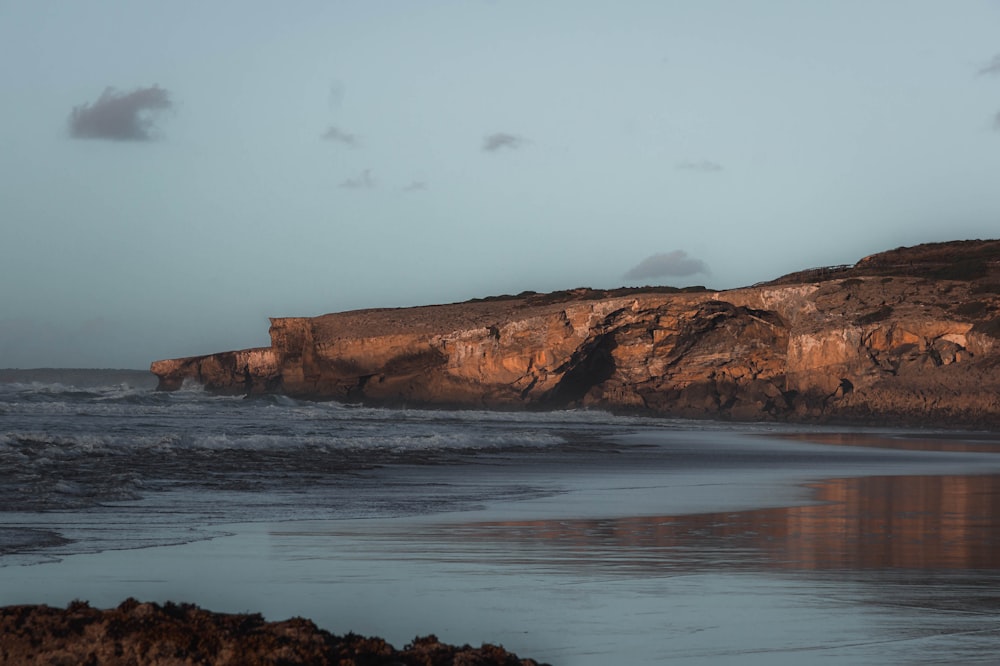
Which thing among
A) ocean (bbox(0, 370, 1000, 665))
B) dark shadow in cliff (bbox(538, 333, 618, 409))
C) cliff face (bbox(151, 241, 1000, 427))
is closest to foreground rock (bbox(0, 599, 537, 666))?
ocean (bbox(0, 370, 1000, 665))

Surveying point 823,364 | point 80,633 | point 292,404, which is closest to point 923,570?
point 80,633

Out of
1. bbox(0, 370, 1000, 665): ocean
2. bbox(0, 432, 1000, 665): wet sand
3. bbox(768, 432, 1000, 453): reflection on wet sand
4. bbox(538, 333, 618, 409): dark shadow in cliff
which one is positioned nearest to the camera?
bbox(0, 432, 1000, 665): wet sand

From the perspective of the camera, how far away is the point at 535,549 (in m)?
7.44

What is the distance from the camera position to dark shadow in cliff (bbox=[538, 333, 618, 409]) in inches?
1861

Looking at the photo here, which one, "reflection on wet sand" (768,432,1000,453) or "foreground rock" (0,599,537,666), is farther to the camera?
"reflection on wet sand" (768,432,1000,453)

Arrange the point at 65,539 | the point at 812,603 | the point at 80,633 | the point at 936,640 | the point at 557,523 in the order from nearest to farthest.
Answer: the point at 80,633
the point at 936,640
the point at 812,603
the point at 65,539
the point at 557,523

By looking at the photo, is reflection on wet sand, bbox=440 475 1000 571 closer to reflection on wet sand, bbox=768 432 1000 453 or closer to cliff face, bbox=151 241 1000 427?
reflection on wet sand, bbox=768 432 1000 453

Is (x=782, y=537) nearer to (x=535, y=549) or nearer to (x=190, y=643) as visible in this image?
(x=535, y=549)

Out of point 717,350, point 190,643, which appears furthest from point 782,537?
point 717,350

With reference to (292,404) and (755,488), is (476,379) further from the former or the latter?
(755,488)

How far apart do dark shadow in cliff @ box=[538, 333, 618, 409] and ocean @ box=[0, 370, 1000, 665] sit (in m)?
30.5

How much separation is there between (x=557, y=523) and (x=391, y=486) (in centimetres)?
405

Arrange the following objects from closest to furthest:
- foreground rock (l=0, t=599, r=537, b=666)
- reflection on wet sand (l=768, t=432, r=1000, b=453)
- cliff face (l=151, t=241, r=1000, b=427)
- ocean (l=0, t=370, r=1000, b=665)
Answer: foreground rock (l=0, t=599, r=537, b=666) → ocean (l=0, t=370, r=1000, b=665) → reflection on wet sand (l=768, t=432, r=1000, b=453) → cliff face (l=151, t=241, r=1000, b=427)

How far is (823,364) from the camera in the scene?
41938 millimetres
